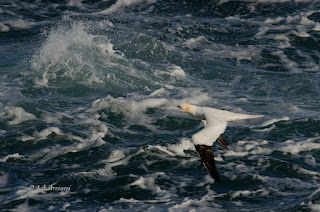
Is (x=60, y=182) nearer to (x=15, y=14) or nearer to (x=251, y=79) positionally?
(x=251, y=79)

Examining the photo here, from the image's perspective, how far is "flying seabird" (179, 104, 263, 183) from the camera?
8.23 meters

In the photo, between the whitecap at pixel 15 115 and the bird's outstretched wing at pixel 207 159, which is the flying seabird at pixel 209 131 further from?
the whitecap at pixel 15 115

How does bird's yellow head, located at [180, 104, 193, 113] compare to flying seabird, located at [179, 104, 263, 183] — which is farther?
bird's yellow head, located at [180, 104, 193, 113]

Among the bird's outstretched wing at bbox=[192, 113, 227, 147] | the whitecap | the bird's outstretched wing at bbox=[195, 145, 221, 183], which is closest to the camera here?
the bird's outstretched wing at bbox=[195, 145, 221, 183]

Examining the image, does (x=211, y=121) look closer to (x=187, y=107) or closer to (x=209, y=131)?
(x=209, y=131)

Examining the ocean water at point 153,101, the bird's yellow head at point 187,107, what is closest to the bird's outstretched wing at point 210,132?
the bird's yellow head at point 187,107

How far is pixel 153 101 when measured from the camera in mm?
13812

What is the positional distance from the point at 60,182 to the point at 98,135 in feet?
7.79

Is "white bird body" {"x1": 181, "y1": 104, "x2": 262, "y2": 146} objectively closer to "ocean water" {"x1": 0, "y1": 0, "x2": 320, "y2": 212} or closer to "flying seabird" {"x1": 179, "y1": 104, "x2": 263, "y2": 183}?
"flying seabird" {"x1": 179, "y1": 104, "x2": 263, "y2": 183}

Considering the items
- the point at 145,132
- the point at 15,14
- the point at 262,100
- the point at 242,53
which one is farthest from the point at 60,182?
the point at 15,14

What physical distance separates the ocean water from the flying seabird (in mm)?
721

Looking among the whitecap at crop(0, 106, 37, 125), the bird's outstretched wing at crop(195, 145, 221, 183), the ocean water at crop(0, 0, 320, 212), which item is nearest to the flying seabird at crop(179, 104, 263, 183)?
the bird's outstretched wing at crop(195, 145, 221, 183)

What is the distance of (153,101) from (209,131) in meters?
5.06

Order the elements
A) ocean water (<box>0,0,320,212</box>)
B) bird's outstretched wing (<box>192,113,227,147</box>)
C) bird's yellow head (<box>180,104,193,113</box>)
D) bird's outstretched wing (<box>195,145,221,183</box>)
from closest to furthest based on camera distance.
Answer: bird's outstretched wing (<box>195,145,221,183</box>)
bird's outstretched wing (<box>192,113,227,147</box>)
ocean water (<box>0,0,320,212</box>)
bird's yellow head (<box>180,104,193,113</box>)
